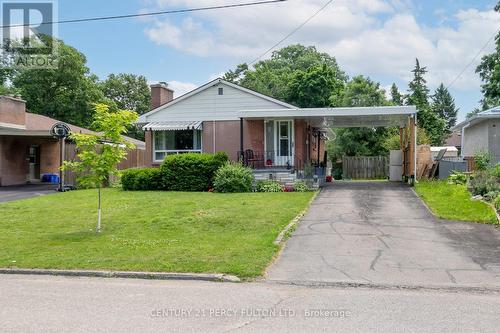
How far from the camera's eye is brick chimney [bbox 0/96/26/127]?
89.1 feet

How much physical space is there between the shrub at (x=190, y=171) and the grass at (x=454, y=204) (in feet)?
27.8

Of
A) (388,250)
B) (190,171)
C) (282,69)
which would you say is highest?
(282,69)

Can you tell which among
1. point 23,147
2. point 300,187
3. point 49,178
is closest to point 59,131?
point 23,147

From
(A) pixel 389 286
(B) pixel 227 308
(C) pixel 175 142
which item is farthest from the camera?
(C) pixel 175 142

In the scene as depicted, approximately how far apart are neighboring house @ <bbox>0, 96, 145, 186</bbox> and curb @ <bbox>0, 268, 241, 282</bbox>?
1775cm

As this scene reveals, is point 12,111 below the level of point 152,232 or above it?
above

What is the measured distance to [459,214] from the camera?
13.3 meters

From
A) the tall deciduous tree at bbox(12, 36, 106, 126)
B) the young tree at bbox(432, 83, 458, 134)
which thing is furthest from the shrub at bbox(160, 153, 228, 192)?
the young tree at bbox(432, 83, 458, 134)

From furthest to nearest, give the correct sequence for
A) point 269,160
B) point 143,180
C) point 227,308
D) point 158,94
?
point 158,94
point 269,160
point 143,180
point 227,308

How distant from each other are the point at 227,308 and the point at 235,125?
19.2 m

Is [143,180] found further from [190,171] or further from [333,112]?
[333,112]

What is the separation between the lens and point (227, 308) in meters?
6.26

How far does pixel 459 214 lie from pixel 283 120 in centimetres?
1144

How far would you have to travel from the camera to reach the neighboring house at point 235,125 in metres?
23.2
